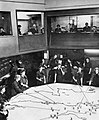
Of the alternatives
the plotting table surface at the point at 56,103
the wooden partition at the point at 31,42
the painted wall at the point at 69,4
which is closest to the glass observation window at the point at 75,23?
the painted wall at the point at 69,4

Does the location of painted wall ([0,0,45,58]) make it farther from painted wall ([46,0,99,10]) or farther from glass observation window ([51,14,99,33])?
glass observation window ([51,14,99,33])

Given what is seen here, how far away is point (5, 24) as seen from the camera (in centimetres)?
284

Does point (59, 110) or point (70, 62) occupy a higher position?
point (70, 62)

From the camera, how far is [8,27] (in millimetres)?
2865

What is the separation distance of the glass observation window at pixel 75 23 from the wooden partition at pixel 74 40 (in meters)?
0.08

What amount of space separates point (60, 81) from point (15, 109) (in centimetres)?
111

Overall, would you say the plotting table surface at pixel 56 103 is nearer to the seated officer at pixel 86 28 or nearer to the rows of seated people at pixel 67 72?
the rows of seated people at pixel 67 72

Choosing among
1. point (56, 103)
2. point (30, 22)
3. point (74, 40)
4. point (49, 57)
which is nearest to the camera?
point (56, 103)

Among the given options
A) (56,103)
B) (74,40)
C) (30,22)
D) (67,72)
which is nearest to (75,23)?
(74,40)

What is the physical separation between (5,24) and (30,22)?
47cm

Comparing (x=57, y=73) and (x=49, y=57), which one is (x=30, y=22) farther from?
(x=57, y=73)

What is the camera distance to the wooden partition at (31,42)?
10.1 feet

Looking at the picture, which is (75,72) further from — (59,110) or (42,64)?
(59,110)

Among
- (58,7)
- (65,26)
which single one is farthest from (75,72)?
(58,7)
